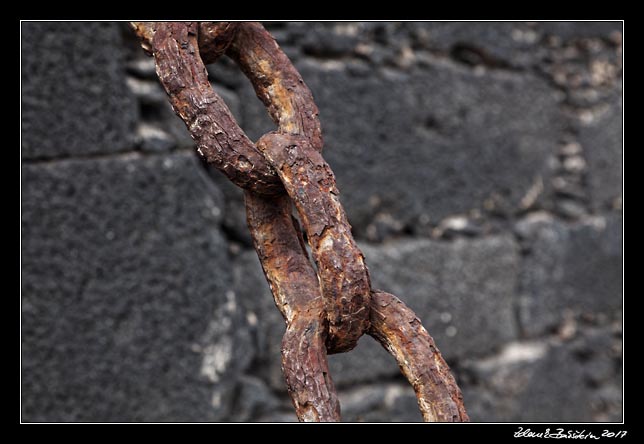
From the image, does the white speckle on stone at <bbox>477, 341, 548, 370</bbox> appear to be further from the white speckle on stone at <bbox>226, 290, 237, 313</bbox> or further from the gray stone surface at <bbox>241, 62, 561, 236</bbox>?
the white speckle on stone at <bbox>226, 290, 237, 313</bbox>

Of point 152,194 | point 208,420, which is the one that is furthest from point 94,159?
point 208,420

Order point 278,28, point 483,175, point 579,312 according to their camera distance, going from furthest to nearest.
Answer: point 579,312, point 483,175, point 278,28

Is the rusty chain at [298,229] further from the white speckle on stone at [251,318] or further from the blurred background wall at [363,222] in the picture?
the white speckle on stone at [251,318]

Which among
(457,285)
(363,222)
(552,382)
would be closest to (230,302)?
(363,222)

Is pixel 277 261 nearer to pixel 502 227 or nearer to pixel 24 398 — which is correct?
pixel 24 398

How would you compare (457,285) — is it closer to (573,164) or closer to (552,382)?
(552,382)

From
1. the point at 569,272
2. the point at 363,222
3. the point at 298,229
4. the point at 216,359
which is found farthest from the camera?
the point at 569,272
